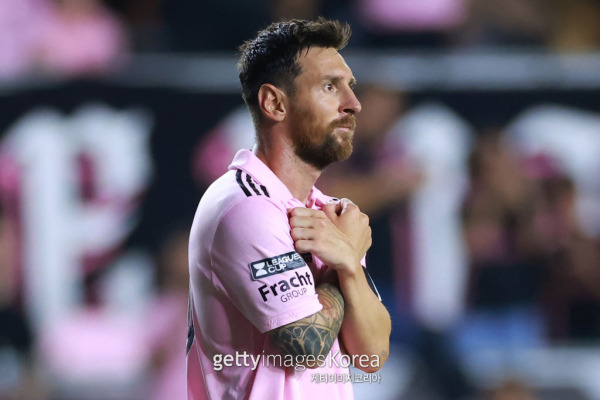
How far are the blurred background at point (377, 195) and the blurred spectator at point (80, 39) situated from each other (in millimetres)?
25

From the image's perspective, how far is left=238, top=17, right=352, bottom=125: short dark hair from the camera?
353cm

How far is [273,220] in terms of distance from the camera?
10.5 ft

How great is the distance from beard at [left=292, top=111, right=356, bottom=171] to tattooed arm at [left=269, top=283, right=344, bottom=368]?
→ 62 centimetres

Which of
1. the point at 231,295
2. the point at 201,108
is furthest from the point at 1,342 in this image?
the point at 231,295

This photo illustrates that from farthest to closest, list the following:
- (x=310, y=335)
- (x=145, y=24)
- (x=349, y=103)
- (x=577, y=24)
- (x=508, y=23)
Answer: (x=577, y=24) < (x=508, y=23) < (x=145, y=24) < (x=349, y=103) < (x=310, y=335)

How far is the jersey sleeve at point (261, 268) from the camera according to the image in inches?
123

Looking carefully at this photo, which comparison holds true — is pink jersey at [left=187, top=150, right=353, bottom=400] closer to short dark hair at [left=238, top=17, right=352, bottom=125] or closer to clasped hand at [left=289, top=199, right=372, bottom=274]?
clasped hand at [left=289, top=199, right=372, bottom=274]

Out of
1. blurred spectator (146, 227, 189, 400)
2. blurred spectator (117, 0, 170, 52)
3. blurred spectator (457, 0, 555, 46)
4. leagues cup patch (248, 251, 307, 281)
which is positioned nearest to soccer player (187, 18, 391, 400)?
leagues cup patch (248, 251, 307, 281)

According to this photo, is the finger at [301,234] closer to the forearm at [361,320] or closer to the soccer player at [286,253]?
the soccer player at [286,253]

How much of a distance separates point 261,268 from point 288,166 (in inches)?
21.7

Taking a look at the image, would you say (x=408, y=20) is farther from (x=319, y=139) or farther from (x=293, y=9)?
(x=319, y=139)

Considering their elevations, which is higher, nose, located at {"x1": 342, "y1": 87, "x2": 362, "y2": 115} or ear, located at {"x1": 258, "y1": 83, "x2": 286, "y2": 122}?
ear, located at {"x1": 258, "y1": 83, "x2": 286, "y2": 122}

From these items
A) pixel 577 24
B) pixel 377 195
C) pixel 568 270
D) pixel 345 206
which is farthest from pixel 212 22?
pixel 345 206

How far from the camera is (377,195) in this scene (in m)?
8.20
